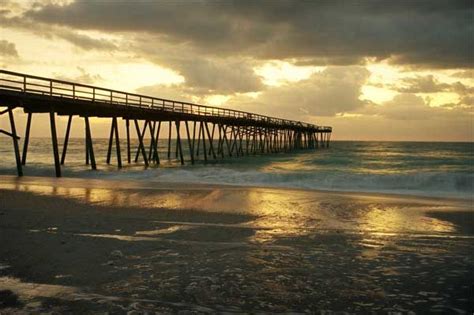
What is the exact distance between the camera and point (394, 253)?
239 inches

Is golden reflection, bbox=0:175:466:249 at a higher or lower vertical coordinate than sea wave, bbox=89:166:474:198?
higher

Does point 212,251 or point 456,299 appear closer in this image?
point 456,299

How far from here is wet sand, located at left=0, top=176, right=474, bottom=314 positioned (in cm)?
414

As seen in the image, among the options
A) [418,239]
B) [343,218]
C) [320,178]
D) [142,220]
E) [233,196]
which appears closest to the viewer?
[418,239]

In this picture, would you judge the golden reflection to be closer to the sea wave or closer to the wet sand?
the wet sand

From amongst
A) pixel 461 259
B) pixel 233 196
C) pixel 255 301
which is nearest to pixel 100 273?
pixel 255 301

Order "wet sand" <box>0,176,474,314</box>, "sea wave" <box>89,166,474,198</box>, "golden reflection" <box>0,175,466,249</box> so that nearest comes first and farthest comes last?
"wet sand" <box>0,176,474,314</box> < "golden reflection" <box>0,175,466,249</box> < "sea wave" <box>89,166,474,198</box>

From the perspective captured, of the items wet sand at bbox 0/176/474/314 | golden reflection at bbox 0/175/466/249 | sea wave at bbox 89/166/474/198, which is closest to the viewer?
wet sand at bbox 0/176/474/314

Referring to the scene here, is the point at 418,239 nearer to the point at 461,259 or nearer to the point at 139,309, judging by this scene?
the point at 461,259

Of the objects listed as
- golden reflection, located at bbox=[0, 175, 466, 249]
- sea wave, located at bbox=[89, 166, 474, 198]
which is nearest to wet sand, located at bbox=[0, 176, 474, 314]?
golden reflection, located at bbox=[0, 175, 466, 249]

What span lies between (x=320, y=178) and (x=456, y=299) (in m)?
16.9

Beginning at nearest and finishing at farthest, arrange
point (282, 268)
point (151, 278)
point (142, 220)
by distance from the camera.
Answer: point (151, 278)
point (282, 268)
point (142, 220)

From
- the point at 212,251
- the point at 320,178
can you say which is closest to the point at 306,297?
the point at 212,251

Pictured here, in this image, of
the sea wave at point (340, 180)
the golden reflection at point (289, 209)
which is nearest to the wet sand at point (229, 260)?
the golden reflection at point (289, 209)
